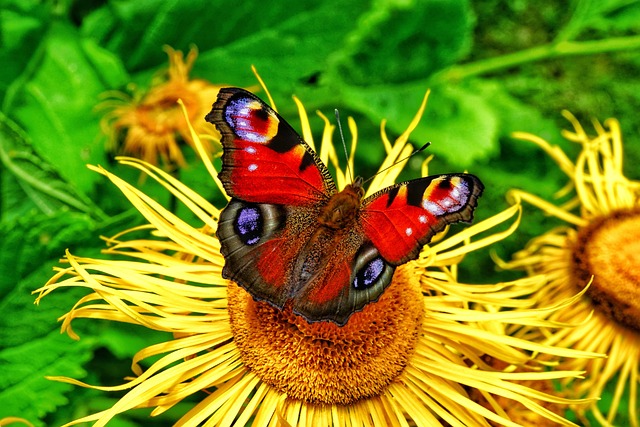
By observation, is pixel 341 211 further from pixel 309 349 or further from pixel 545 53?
pixel 545 53

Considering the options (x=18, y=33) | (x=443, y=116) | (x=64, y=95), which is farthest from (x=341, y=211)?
(x=18, y=33)

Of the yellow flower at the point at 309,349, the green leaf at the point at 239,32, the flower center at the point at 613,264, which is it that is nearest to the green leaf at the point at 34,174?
the yellow flower at the point at 309,349

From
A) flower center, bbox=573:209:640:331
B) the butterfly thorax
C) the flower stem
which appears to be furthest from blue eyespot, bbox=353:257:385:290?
the flower stem

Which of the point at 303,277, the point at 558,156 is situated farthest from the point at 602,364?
the point at 303,277

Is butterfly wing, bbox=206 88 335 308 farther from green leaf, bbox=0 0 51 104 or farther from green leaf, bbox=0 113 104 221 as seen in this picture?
green leaf, bbox=0 0 51 104

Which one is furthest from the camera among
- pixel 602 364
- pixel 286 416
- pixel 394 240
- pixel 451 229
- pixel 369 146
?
pixel 369 146

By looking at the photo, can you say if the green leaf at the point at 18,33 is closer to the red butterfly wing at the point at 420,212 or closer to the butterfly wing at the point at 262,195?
the butterfly wing at the point at 262,195

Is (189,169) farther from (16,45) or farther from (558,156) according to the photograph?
(558,156)
